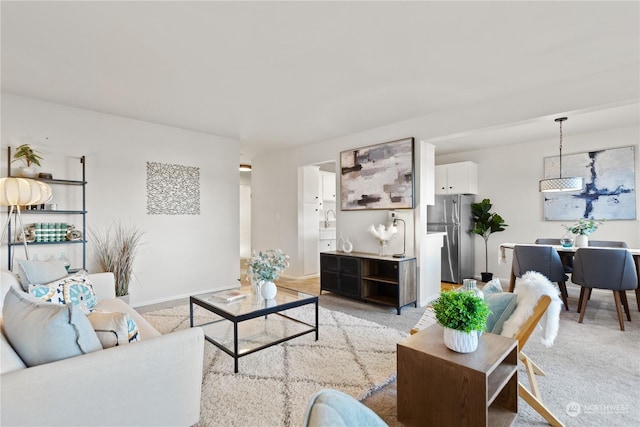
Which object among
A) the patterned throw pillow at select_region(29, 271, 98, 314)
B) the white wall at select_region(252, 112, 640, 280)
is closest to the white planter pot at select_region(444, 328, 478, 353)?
the patterned throw pillow at select_region(29, 271, 98, 314)

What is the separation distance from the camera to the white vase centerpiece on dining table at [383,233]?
13.8 feet

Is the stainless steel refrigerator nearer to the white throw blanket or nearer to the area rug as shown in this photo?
the area rug

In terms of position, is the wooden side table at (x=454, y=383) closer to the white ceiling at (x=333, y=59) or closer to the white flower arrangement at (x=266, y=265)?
the white flower arrangement at (x=266, y=265)

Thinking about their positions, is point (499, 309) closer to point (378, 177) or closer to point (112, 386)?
point (112, 386)

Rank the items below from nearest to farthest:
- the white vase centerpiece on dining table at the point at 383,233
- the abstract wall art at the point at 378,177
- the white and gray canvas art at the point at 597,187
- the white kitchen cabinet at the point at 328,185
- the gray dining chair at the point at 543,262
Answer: the gray dining chair at the point at 543,262 < the abstract wall art at the point at 378,177 < the white vase centerpiece on dining table at the point at 383,233 < the white and gray canvas art at the point at 597,187 < the white kitchen cabinet at the point at 328,185

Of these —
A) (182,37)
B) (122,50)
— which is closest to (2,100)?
(122,50)

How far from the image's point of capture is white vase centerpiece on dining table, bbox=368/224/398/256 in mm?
4214

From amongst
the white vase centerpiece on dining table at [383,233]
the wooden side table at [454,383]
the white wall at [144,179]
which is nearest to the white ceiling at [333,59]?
the white wall at [144,179]

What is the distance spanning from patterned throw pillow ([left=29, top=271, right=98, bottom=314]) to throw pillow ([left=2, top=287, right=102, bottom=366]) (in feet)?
3.27

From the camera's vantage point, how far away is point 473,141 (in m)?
5.23

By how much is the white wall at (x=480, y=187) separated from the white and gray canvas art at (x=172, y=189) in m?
1.71

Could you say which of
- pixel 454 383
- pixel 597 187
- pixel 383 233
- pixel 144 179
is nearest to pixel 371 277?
pixel 383 233

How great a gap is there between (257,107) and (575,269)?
13.4 ft

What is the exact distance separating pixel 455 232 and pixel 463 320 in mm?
4364
